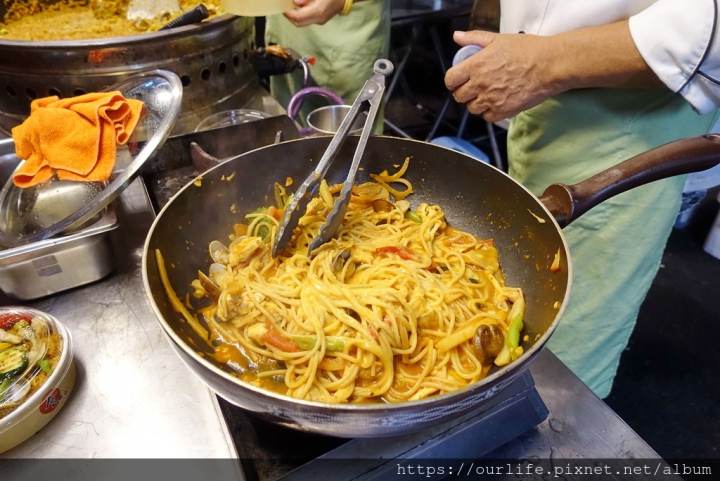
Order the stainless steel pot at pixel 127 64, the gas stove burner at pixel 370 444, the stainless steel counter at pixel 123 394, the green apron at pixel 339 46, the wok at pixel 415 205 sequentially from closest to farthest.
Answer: the wok at pixel 415 205 → the gas stove burner at pixel 370 444 → the stainless steel counter at pixel 123 394 → the stainless steel pot at pixel 127 64 → the green apron at pixel 339 46

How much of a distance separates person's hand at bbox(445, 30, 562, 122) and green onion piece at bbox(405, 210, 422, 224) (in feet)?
1.85

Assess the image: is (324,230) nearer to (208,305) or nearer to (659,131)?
(208,305)

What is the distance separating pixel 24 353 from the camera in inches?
54.2

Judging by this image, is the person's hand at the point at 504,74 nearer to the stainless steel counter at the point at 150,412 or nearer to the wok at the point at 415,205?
the wok at the point at 415,205

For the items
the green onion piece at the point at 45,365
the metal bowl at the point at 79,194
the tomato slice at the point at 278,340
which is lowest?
the tomato slice at the point at 278,340

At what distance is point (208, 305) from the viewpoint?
5.48ft

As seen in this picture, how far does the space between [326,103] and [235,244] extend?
225cm

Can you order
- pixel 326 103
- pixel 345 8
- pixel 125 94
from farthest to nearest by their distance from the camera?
pixel 326 103 < pixel 345 8 < pixel 125 94

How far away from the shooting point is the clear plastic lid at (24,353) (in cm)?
128

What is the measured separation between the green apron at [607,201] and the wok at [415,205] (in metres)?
0.66

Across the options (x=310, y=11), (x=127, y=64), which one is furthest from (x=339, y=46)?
Result: (x=127, y=64)

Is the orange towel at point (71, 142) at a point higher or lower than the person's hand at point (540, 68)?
lower

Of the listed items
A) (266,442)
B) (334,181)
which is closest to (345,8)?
(334,181)

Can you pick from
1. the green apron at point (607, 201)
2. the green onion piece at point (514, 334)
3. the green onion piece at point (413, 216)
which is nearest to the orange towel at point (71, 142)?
the green onion piece at point (413, 216)
